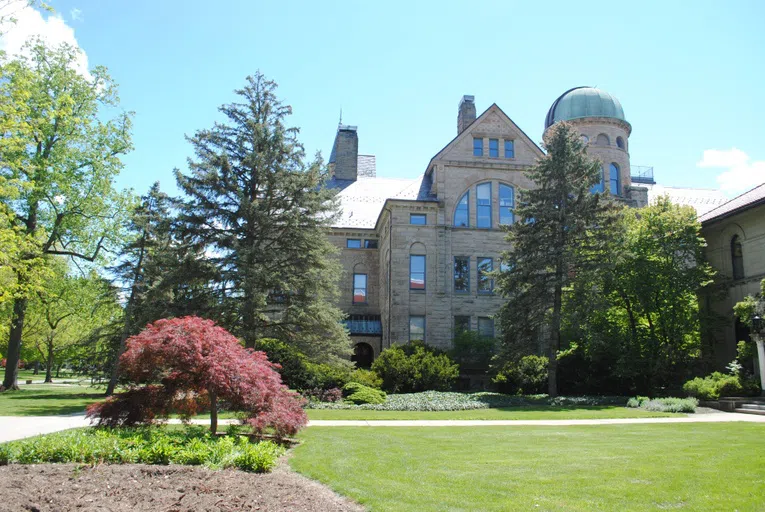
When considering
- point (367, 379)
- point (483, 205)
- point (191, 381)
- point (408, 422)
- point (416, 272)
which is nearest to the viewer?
point (191, 381)

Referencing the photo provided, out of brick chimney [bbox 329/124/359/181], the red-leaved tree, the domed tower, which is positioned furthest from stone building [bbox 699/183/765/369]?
brick chimney [bbox 329/124/359/181]

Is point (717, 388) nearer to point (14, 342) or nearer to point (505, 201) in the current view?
point (505, 201)

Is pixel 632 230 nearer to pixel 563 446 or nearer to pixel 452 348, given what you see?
pixel 452 348

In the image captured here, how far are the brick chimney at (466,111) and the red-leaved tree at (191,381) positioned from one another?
36091 millimetres

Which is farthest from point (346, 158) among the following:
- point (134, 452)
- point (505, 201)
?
point (134, 452)

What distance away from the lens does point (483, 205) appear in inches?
1473

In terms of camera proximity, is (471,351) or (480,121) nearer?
(471,351)

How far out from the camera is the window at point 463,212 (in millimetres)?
37031

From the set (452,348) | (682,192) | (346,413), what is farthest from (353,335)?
(682,192)

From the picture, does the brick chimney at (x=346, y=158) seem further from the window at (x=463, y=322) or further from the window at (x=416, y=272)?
the window at (x=463, y=322)

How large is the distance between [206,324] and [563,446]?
7.90 metres

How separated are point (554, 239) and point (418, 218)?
11816 mm

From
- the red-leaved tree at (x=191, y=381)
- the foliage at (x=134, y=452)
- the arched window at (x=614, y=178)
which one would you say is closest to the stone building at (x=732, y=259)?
the arched window at (x=614, y=178)

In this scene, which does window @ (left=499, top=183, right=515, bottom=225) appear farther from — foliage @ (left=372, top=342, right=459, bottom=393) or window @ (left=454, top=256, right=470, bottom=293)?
foliage @ (left=372, top=342, right=459, bottom=393)
